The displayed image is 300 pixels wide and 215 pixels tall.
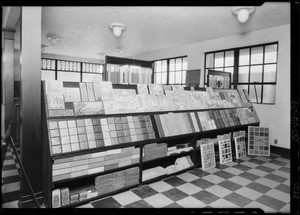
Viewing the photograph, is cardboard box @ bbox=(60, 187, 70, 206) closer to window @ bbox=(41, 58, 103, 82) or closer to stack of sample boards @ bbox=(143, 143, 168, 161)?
stack of sample boards @ bbox=(143, 143, 168, 161)

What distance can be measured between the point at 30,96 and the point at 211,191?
2.76 meters

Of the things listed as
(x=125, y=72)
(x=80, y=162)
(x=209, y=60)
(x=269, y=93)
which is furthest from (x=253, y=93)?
(x=80, y=162)

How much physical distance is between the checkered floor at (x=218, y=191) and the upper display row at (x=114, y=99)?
1.16m

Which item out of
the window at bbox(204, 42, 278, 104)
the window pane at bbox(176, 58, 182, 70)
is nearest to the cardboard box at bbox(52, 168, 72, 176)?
the window at bbox(204, 42, 278, 104)

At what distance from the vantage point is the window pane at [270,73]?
17.5 feet

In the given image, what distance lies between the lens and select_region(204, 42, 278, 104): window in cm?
540

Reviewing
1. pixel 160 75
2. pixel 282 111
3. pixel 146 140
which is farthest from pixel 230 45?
pixel 146 140

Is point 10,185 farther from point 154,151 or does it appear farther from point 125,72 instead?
point 125,72

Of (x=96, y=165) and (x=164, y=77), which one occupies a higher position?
(x=164, y=77)

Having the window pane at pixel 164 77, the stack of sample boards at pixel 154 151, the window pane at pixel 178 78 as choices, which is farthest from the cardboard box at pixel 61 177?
the window pane at pixel 164 77

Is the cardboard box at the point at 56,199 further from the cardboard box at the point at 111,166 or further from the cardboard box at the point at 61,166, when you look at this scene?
the cardboard box at the point at 111,166

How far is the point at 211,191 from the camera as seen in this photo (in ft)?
10.1

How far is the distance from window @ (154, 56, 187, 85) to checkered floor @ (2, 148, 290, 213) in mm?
4568
